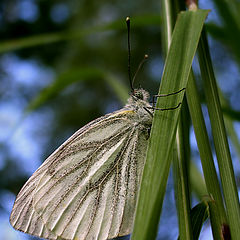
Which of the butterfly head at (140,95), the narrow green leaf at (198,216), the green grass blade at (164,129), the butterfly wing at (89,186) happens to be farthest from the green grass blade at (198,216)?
the butterfly head at (140,95)

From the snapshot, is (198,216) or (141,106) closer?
(198,216)

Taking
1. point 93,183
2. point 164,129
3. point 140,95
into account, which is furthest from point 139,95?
point 164,129

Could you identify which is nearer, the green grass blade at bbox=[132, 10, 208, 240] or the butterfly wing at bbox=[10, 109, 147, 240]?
the green grass blade at bbox=[132, 10, 208, 240]

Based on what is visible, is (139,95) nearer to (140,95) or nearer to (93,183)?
(140,95)

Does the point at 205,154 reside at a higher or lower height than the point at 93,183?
lower

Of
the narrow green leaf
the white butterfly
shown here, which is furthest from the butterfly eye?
the narrow green leaf

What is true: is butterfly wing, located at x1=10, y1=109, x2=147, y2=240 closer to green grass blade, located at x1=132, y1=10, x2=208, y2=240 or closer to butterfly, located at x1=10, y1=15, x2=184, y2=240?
butterfly, located at x1=10, y1=15, x2=184, y2=240

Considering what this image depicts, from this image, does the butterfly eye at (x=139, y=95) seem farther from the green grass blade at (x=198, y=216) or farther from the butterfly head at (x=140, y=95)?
the green grass blade at (x=198, y=216)
